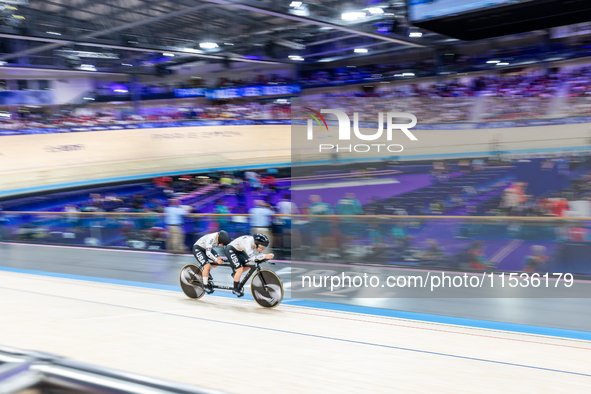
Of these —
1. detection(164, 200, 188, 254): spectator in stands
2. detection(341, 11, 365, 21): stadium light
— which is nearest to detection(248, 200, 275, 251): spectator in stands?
detection(164, 200, 188, 254): spectator in stands

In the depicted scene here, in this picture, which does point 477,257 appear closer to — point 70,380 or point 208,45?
point 70,380

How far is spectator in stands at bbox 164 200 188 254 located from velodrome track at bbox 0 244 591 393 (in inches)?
74.6

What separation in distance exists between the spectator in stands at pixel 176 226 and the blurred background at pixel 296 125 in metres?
0.12

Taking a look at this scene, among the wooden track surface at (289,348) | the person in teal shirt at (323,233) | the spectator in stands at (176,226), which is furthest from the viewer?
the spectator in stands at (176,226)

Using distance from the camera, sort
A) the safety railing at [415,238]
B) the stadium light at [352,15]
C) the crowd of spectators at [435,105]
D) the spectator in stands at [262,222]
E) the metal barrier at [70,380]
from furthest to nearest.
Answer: the crowd of spectators at [435,105] < the stadium light at [352,15] < the spectator in stands at [262,222] < the safety railing at [415,238] < the metal barrier at [70,380]

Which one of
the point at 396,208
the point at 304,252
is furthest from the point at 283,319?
the point at 396,208

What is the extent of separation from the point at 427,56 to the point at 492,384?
17088 millimetres

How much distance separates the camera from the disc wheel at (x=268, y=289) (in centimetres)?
505

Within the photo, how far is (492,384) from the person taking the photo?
8.43 feet

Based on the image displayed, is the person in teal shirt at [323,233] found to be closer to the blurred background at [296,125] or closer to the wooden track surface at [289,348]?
the blurred background at [296,125]

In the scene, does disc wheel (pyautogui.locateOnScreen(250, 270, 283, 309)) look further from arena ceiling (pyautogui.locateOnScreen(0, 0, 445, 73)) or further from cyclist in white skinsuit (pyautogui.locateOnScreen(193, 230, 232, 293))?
arena ceiling (pyautogui.locateOnScreen(0, 0, 445, 73))

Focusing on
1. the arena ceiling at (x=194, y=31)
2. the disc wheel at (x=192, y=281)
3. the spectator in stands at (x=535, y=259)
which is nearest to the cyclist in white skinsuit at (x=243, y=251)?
the disc wheel at (x=192, y=281)

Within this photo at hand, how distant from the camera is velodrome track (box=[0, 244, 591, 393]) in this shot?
2.54 meters

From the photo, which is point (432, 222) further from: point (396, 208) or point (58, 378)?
point (396, 208)
